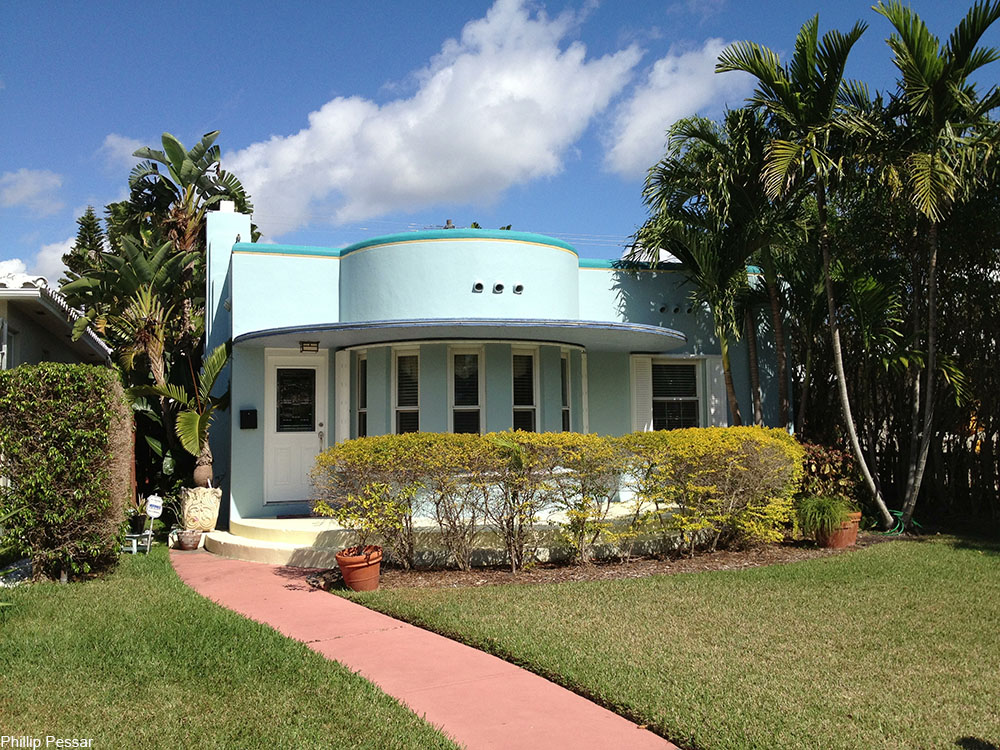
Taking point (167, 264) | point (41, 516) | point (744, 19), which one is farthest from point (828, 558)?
point (167, 264)

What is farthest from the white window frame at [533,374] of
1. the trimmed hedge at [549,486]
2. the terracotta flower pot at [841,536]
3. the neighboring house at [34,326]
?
the neighboring house at [34,326]

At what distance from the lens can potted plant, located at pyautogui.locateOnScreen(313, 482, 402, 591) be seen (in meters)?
8.16

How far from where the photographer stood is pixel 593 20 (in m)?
10.6

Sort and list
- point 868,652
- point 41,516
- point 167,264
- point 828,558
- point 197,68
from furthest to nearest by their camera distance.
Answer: point 167,264
point 197,68
point 828,558
point 41,516
point 868,652

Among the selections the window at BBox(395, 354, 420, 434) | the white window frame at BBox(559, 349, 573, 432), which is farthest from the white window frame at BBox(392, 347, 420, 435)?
the white window frame at BBox(559, 349, 573, 432)

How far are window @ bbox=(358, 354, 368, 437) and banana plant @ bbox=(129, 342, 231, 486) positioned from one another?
2023mm

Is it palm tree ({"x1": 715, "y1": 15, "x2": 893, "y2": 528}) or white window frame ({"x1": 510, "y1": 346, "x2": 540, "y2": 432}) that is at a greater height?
palm tree ({"x1": 715, "y1": 15, "x2": 893, "y2": 528})

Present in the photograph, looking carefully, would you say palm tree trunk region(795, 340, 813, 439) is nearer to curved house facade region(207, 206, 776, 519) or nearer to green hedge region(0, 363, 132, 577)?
curved house facade region(207, 206, 776, 519)

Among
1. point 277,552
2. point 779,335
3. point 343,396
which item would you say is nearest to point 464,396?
point 343,396

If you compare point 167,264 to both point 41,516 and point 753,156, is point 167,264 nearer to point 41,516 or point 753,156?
point 41,516

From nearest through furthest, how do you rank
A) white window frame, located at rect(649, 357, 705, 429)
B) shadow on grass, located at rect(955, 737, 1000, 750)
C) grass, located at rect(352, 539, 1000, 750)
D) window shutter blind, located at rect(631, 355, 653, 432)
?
1. shadow on grass, located at rect(955, 737, 1000, 750)
2. grass, located at rect(352, 539, 1000, 750)
3. window shutter blind, located at rect(631, 355, 653, 432)
4. white window frame, located at rect(649, 357, 705, 429)

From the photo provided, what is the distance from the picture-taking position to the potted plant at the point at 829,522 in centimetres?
989

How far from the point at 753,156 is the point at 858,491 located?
5181mm

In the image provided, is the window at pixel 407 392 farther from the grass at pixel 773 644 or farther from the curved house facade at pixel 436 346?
the grass at pixel 773 644
